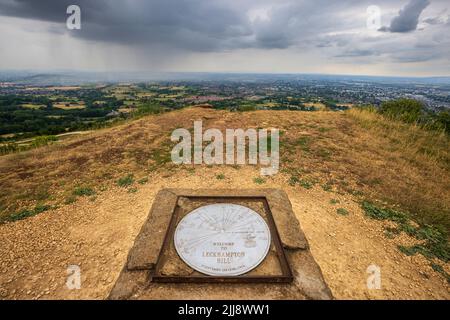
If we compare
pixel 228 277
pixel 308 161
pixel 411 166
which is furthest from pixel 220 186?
pixel 411 166

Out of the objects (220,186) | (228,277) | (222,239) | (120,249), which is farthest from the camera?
(220,186)

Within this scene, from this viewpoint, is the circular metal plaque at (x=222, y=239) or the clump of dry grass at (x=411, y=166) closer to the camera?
the circular metal plaque at (x=222, y=239)

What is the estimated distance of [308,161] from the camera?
22.7ft

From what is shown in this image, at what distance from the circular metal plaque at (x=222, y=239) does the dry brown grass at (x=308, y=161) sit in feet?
8.33

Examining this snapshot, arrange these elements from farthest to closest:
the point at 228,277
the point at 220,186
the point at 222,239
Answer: the point at 220,186 → the point at 222,239 → the point at 228,277

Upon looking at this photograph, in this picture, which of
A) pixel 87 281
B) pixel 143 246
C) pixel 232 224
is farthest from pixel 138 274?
pixel 232 224

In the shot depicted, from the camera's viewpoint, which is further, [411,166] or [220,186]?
[411,166]

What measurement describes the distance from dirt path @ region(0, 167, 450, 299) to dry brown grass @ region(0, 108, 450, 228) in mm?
784

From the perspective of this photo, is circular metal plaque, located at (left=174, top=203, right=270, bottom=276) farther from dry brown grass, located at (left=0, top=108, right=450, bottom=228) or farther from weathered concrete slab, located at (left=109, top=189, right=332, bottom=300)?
dry brown grass, located at (left=0, top=108, right=450, bottom=228)

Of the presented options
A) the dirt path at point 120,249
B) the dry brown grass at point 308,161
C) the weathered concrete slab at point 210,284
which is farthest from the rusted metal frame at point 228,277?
the dry brown grass at point 308,161

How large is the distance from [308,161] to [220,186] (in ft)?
9.88

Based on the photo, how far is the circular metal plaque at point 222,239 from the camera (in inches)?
119

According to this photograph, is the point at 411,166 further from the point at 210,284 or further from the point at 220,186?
the point at 210,284

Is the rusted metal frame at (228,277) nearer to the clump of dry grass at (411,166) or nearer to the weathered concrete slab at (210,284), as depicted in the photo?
the weathered concrete slab at (210,284)
